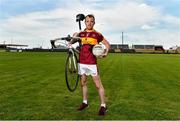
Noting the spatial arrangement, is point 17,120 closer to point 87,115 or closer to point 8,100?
point 87,115

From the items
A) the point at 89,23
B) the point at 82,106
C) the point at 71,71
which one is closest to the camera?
the point at 89,23

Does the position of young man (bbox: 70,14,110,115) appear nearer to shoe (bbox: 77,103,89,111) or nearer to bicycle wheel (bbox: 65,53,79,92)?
shoe (bbox: 77,103,89,111)

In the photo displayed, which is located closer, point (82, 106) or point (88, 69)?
point (88, 69)

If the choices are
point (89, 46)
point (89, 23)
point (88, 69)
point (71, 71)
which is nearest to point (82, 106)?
point (88, 69)

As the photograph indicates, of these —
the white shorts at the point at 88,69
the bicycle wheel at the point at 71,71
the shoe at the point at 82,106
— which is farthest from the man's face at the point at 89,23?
the shoe at the point at 82,106

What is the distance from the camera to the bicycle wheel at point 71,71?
31.3 ft

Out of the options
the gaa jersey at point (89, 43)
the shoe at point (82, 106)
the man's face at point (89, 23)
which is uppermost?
the man's face at point (89, 23)

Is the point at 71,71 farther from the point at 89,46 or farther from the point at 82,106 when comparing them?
the point at 89,46

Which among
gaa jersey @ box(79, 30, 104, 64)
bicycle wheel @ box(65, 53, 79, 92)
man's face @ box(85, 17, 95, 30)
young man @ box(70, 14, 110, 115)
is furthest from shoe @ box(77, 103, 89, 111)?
man's face @ box(85, 17, 95, 30)

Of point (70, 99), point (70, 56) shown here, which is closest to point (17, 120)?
point (70, 56)

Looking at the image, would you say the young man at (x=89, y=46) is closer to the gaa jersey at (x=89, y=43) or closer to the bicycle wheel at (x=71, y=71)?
the gaa jersey at (x=89, y=43)

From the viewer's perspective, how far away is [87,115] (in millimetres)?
8555

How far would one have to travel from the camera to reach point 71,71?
986 cm

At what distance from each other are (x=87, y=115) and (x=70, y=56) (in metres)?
1.65
